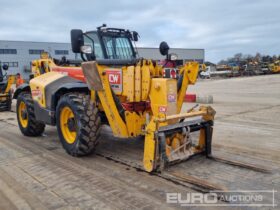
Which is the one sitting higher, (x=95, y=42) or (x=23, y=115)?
(x=95, y=42)

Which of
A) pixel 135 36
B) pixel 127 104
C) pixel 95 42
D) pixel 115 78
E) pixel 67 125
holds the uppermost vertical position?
pixel 135 36

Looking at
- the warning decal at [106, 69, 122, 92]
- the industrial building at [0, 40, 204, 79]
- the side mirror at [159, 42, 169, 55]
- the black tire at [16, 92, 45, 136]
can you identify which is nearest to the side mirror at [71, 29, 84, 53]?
the warning decal at [106, 69, 122, 92]

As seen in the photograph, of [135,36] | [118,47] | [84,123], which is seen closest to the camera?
[84,123]

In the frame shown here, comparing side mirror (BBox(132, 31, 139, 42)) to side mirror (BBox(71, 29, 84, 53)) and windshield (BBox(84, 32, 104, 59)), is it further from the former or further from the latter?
side mirror (BBox(71, 29, 84, 53))

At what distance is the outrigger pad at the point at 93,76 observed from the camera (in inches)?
215

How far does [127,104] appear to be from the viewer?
5.62m

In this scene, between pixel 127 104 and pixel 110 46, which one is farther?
pixel 110 46

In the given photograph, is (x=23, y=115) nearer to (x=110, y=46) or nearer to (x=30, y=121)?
(x=30, y=121)

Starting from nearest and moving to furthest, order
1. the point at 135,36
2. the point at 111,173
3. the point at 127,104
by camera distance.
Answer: the point at 111,173, the point at 127,104, the point at 135,36

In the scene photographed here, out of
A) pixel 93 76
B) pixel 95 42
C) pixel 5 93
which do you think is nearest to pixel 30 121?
pixel 95 42

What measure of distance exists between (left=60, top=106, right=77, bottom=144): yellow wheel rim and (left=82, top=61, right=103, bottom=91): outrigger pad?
0.75 meters

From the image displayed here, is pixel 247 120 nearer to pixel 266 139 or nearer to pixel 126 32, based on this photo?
pixel 266 139

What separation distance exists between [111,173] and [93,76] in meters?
1.64

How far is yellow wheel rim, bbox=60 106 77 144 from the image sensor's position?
596cm
